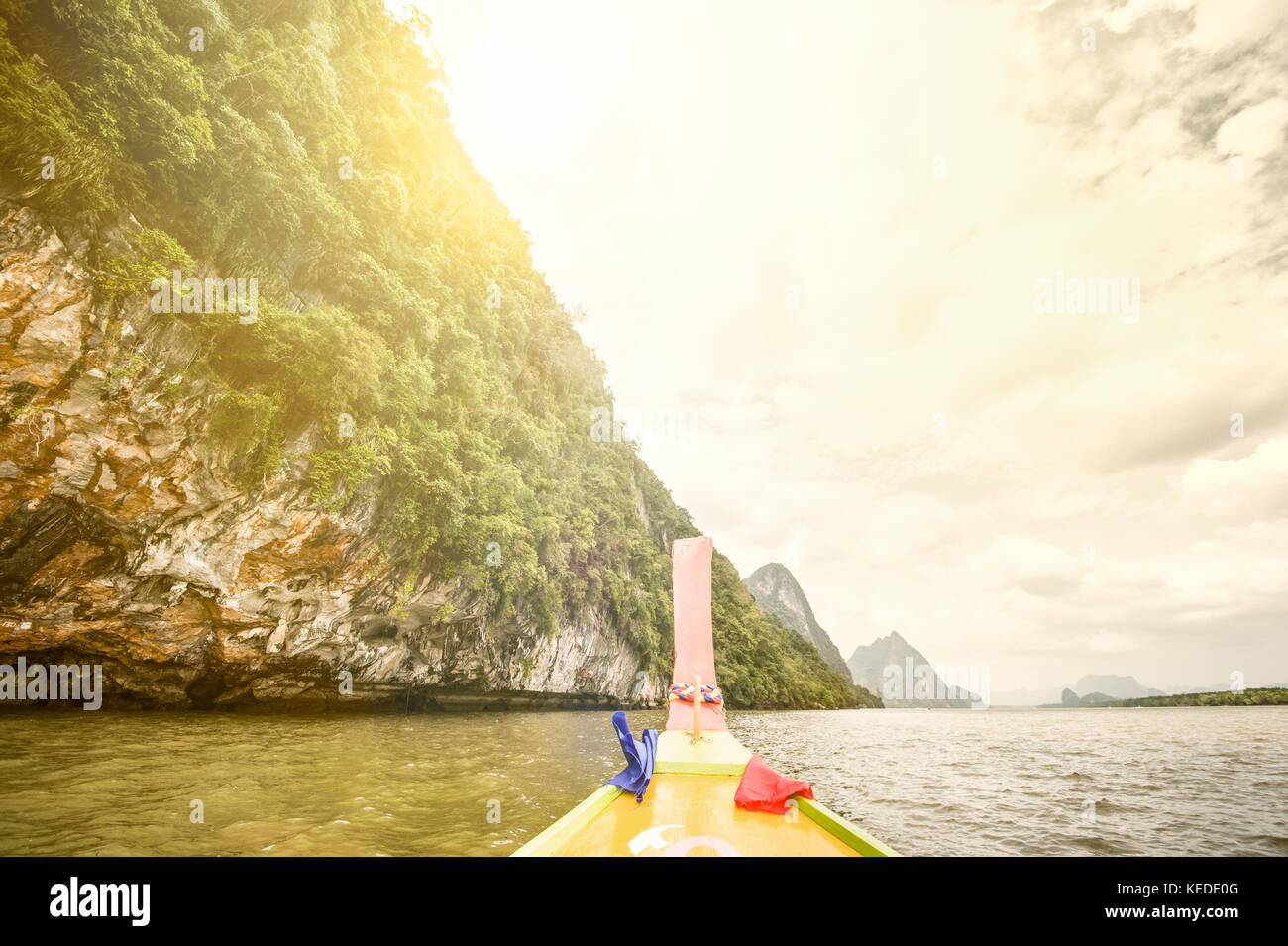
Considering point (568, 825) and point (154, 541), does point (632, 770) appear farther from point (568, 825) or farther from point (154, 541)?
point (154, 541)

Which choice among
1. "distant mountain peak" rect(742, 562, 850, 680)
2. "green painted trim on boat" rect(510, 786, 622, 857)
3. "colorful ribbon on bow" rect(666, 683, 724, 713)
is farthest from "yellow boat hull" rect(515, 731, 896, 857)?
"distant mountain peak" rect(742, 562, 850, 680)

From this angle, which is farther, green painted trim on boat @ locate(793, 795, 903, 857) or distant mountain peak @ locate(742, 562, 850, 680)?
distant mountain peak @ locate(742, 562, 850, 680)

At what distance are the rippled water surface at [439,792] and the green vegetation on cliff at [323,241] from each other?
5211 millimetres

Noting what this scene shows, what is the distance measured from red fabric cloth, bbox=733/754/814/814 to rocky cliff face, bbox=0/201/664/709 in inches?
443

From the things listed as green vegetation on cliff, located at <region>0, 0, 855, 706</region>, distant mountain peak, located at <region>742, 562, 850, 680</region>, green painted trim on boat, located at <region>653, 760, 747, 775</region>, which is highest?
green vegetation on cliff, located at <region>0, 0, 855, 706</region>

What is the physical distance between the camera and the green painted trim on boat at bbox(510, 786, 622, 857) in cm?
284

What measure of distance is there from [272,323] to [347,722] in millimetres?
10191

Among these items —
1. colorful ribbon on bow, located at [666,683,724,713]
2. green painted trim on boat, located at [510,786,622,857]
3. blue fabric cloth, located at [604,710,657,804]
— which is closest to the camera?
green painted trim on boat, located at [510,786,622,857]

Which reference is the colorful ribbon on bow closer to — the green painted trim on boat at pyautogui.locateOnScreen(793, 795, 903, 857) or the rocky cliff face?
the green painted trim on boat at pyautogui.locateOnScreen(793, 795, 903, 857)

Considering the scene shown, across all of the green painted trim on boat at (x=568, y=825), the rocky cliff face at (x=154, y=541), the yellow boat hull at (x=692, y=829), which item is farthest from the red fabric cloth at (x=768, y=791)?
the rocky cliff face at (x=154, y=541)

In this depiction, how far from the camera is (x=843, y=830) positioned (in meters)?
3.37

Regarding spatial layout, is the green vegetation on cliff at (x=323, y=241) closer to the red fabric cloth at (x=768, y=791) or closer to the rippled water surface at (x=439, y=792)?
the rippled water surface at (x=439, y=792)
